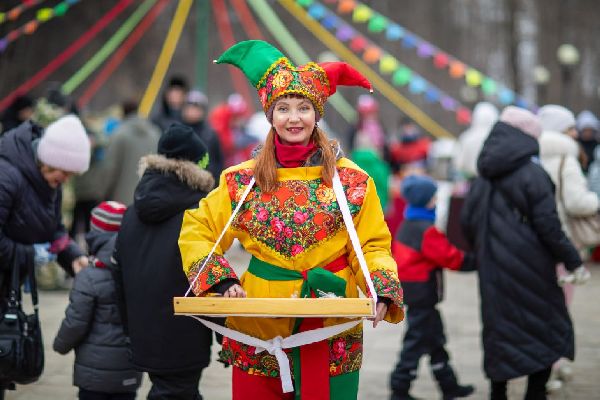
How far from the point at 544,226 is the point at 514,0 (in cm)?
1971

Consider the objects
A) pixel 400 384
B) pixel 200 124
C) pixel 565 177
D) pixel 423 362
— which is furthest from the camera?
pixel 200 124

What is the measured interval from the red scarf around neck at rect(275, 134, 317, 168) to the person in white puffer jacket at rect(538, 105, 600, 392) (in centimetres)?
292

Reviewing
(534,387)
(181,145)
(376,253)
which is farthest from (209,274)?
(534,387)

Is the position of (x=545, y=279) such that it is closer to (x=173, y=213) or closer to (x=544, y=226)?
(x=544, y=226)

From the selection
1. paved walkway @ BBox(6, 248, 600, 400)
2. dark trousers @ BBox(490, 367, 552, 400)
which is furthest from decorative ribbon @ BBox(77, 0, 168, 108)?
dark trousers @ BBox(490, 367, 552, 400)

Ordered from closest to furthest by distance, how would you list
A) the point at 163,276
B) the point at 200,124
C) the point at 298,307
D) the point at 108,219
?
the point at 298,307 → the point at 163,276 → the point at 108,219 → the point at 200,124

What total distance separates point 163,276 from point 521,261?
222cm

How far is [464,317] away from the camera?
9.02 meters

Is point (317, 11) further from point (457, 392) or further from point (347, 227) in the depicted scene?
point (347, 227)

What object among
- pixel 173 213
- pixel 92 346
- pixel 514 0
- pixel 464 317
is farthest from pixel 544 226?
pixel 514 0

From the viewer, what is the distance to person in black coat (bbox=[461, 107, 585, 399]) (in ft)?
18.7

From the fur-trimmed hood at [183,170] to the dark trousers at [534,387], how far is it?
2315 millimetres

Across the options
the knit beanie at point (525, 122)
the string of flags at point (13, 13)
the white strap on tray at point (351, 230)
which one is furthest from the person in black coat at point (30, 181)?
the string of flags at point (13, 13)

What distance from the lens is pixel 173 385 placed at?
464cm
